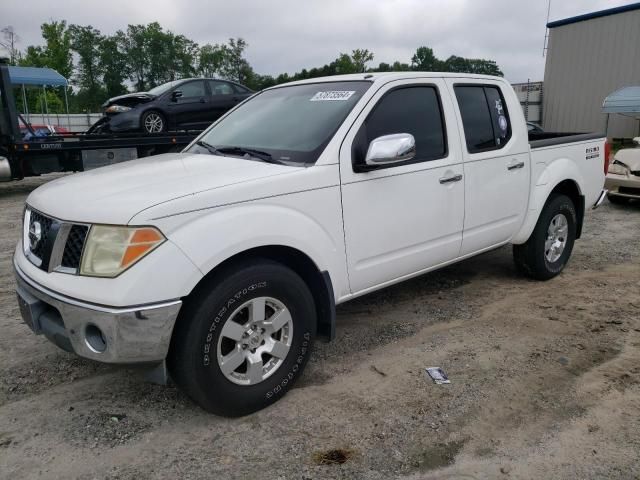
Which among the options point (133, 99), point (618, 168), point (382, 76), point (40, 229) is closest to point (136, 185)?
point (40, 229)

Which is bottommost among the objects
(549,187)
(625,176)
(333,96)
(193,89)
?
(625,176)

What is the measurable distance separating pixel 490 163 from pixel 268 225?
220 centimetres

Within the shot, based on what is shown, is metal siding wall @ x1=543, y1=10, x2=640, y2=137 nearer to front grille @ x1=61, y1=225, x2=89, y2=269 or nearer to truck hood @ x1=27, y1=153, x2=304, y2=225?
truck hood @ x1=27, y1=153, x2=304, y2=225

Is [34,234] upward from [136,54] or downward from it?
downward

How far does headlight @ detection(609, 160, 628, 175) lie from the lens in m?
8.99

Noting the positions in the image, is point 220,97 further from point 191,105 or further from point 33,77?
point 33,77

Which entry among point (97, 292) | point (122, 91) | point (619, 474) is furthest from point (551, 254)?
point (122, 91)

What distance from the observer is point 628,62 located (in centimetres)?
Result: 2052

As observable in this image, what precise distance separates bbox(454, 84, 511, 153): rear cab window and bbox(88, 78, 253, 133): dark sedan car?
909 cm

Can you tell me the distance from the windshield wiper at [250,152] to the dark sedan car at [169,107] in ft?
29.4

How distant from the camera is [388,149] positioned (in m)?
3.18

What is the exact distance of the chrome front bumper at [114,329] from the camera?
8.04 feet

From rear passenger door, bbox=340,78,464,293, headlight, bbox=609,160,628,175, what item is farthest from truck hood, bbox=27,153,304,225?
headlight, bbox=609,160,628,175

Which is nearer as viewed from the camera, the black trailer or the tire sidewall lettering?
the tire sidewall lettering
